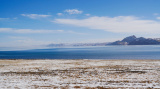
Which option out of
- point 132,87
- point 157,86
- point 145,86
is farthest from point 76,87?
point 157,86

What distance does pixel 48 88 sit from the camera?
18188 millimetres

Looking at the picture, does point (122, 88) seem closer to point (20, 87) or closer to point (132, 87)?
point (132, 87)

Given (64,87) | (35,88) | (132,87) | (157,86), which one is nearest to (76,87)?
(64,87)

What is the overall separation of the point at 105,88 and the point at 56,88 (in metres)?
5.79

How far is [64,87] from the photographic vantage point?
1855 centimetres

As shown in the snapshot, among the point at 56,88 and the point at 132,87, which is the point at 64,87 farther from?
the point at 132,87

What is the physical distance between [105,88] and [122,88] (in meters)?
1.95

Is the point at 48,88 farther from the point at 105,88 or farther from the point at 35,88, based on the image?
the point at 105,88

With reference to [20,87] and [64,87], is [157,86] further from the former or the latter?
[20,87]

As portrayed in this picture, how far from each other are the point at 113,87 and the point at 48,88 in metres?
7.76

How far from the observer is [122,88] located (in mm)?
17719

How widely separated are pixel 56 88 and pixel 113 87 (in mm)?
6795

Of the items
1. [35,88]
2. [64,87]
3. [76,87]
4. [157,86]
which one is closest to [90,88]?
[76,87]

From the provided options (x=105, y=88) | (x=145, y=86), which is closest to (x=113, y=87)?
(x=105, y=88)
